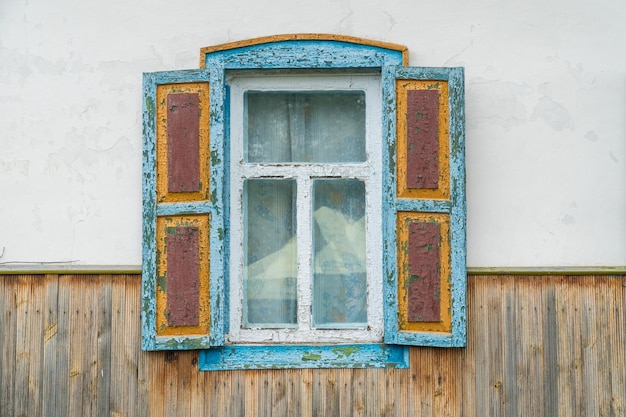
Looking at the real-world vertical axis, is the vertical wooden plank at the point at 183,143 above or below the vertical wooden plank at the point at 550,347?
above

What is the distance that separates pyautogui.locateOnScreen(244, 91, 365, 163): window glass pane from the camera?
10.3 ft

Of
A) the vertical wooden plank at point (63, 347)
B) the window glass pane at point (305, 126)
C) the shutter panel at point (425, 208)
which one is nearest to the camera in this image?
the shutter panel at point (425, 208)

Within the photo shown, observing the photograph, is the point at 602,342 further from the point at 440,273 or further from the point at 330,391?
the point at 330,391

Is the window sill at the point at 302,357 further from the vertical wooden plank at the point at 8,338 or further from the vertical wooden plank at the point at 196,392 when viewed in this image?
the vertical wooden plank at the point at 8,338

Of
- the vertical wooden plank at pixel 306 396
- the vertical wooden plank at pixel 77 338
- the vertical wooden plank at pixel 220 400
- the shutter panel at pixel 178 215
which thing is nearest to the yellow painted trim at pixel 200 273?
the shutter panel at pixel 178 215

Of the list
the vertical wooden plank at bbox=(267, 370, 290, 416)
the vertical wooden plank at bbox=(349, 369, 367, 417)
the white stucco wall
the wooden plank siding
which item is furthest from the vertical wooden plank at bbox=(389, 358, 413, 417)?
the white stucco wall

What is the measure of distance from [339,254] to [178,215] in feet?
2.44

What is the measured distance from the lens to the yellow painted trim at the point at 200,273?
115 inches

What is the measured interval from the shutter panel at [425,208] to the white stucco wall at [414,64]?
0.14 metres

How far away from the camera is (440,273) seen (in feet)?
9.60

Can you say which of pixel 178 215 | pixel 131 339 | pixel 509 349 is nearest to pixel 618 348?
pixel 509 349

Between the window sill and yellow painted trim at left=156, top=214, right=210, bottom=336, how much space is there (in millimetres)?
159

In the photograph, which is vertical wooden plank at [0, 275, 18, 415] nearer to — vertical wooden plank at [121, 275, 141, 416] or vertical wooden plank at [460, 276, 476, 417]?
vertical wooden plank at [121, 275, 141, 416]

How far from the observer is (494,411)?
300 cm
